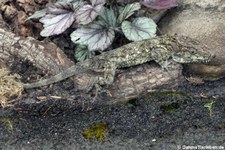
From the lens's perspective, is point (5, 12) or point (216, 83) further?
point (5, 12)

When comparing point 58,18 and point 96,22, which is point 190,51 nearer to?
point 96,22

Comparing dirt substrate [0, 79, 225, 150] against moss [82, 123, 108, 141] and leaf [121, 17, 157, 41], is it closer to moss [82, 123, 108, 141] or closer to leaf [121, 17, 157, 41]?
moss [82, 123, 108, 141]

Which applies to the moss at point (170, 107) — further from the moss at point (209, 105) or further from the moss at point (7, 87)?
the moss at point (7, 87)

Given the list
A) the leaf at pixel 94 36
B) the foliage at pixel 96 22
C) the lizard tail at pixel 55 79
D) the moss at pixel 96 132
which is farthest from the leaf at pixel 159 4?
the moss at pixel 96 132

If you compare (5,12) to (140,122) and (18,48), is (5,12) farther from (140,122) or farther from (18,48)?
(140,122)

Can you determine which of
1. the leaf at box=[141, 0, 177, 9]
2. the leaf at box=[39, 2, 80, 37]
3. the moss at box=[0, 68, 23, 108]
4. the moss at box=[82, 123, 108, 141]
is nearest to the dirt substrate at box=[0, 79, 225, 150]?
the moss at box=[82, 123, 108, 141]

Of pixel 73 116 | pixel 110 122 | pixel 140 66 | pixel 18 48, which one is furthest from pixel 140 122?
pixel 18 48
